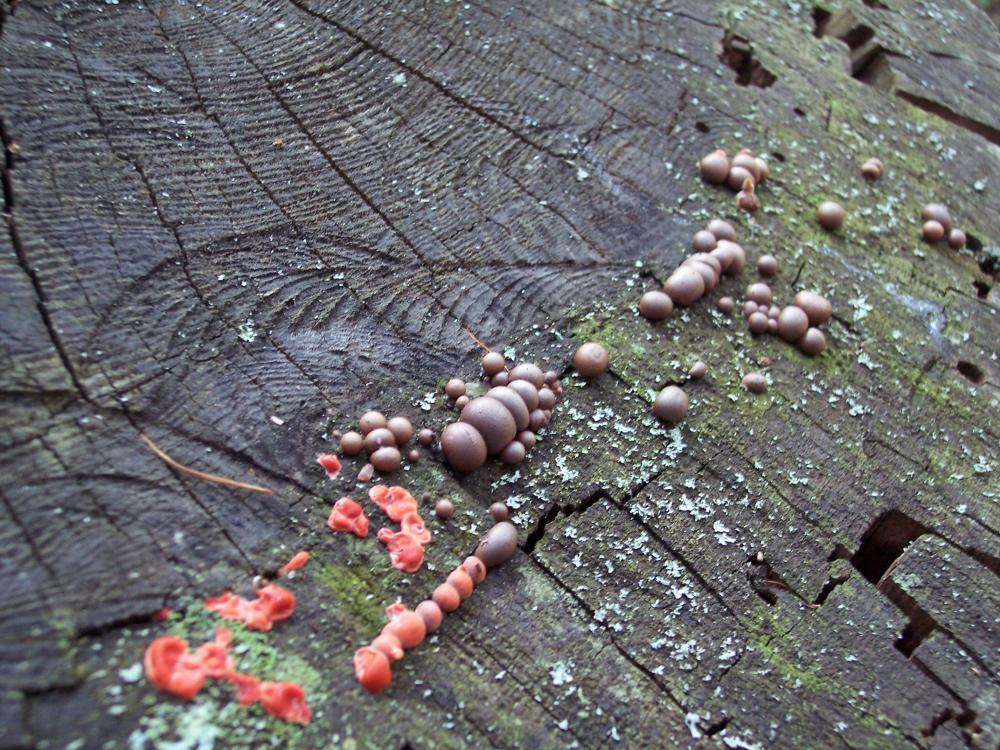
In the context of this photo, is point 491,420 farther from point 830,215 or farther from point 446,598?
point 830,215

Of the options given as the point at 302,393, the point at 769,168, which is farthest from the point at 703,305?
the point at 302,393

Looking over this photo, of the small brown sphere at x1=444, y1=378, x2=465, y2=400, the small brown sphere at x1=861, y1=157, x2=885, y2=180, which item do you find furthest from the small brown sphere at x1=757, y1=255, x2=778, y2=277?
the small brown sphere at x1=444, y1=378, x2=465, y2=400

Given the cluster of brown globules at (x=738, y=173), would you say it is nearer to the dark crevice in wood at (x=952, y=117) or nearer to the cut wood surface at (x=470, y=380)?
the cut wood surface at (x=470, y=380)

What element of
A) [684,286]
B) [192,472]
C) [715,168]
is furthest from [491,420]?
[715,168]

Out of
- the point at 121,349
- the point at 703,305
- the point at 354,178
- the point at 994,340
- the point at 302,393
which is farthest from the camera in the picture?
the point at 994,340

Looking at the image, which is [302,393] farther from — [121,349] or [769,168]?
[769,168]

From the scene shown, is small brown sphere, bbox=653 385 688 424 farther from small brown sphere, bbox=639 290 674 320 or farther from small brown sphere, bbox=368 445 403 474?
small brown sphere, bbox=368 445 403 474
